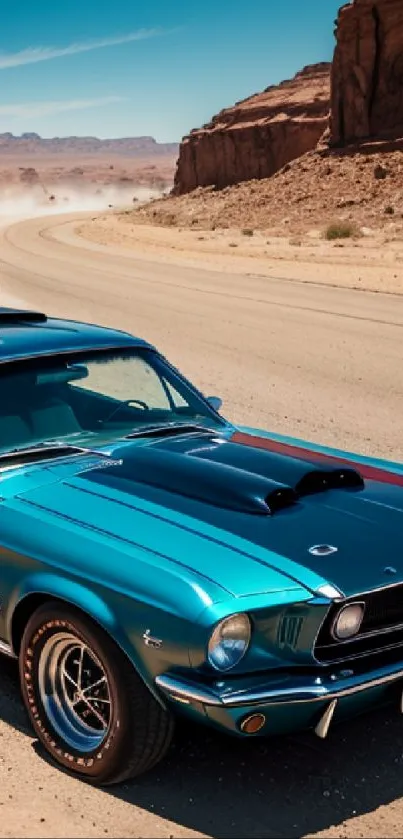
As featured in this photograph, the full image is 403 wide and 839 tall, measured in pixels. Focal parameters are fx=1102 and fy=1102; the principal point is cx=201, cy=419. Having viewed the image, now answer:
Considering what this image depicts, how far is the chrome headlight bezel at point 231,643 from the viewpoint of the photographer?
11.3 ft

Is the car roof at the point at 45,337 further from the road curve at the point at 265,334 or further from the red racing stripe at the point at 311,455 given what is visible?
the road curve at the point at 265,334

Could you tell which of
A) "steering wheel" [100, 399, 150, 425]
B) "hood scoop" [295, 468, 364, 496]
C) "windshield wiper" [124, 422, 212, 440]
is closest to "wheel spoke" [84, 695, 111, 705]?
"hood scoop" [295, 468, 364, 496]

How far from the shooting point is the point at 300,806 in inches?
144

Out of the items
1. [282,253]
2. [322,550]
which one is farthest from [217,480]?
[282,253]

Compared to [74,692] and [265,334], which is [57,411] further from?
[265,334]

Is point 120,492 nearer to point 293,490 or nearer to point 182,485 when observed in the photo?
point 182,485

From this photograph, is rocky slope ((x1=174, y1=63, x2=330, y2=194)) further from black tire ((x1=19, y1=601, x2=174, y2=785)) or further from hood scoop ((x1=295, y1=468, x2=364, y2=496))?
black tire ((x1=19, y1=601, x2=174, y2=785))

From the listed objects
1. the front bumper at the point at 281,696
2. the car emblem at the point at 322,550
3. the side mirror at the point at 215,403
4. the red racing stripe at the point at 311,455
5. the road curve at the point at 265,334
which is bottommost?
the road curve at the point at 265,334

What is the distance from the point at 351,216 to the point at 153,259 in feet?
56.6

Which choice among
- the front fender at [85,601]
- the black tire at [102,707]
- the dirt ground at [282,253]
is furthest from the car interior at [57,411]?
the dirt ground at [282,253]

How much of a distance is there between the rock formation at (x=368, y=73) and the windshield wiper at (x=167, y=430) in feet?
192

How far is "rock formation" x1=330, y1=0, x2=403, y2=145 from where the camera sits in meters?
62.5

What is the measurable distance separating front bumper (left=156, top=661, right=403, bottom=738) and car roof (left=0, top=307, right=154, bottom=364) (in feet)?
6.91

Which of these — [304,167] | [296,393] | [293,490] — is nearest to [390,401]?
[296,393]
